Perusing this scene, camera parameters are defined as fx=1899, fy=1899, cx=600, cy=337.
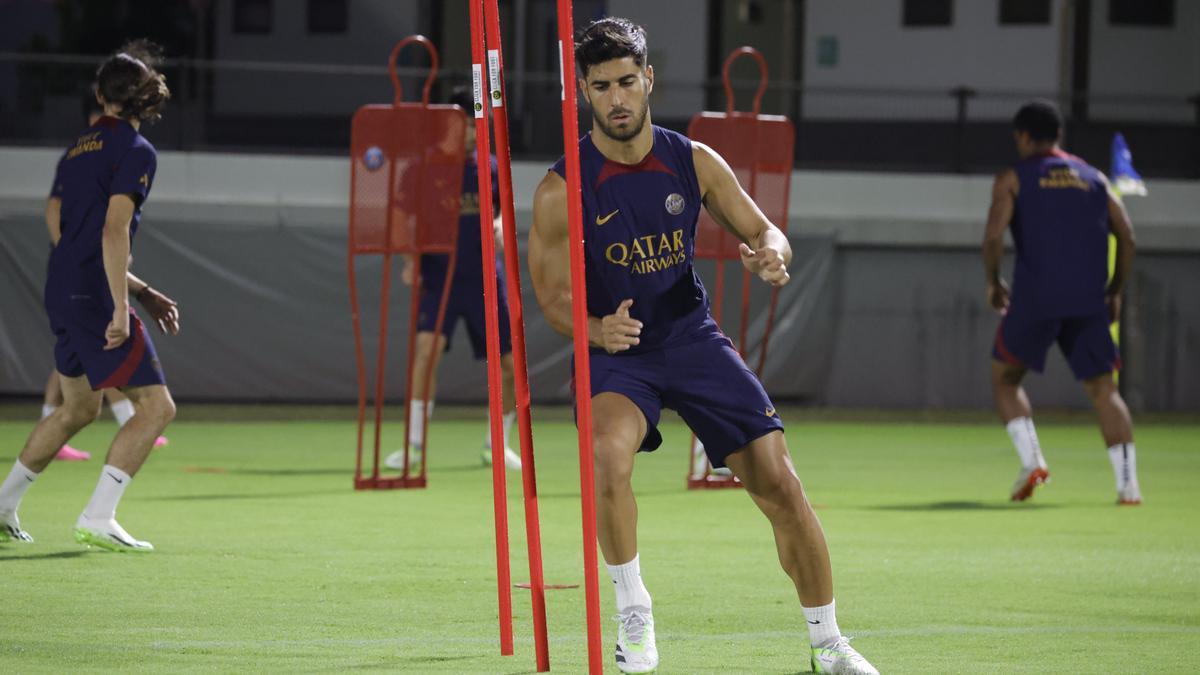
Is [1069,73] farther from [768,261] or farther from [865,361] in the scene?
[768,261]

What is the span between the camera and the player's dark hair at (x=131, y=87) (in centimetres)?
809

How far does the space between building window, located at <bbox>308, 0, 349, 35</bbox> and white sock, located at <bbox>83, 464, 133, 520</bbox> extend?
20329 millimetres

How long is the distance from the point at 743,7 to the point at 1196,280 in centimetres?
881

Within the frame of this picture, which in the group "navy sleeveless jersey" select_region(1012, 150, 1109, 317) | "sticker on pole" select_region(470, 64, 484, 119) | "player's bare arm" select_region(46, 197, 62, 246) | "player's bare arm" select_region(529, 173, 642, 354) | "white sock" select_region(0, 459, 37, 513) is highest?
"sticker on pole" select_region(470, 64, 484, 119)

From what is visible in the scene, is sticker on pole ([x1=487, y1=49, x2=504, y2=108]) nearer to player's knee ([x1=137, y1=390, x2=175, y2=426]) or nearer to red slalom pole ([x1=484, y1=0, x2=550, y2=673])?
red slalom pole ([x1=484, y1=0, x2=550, y2=673])

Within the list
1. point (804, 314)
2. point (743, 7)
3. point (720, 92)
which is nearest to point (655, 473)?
point (804, 314)

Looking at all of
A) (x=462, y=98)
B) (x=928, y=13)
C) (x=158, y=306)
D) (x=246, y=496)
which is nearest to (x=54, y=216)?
(x=158, y=306)

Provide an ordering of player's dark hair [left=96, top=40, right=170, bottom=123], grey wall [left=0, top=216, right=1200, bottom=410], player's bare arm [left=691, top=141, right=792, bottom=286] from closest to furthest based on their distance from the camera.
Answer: player's bare arm [left=691, top=141, right=792, bottom=286] → player's dark hair [left=96, top=40, right=170, bottom=123] → grey wall [left=0, top=216, right=1200, bottom=410]

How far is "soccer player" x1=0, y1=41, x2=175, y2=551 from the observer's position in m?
8.05

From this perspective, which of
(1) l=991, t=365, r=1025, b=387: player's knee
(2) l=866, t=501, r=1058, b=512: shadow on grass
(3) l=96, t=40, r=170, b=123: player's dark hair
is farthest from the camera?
(1) l=991, t=365, r=1025, b=387: player's knee

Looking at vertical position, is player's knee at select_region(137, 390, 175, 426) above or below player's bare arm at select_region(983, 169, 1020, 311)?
below

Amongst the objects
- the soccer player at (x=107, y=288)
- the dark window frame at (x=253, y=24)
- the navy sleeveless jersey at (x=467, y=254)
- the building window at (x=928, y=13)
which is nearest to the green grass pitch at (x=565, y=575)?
the soccer player at (x=107, y=288)

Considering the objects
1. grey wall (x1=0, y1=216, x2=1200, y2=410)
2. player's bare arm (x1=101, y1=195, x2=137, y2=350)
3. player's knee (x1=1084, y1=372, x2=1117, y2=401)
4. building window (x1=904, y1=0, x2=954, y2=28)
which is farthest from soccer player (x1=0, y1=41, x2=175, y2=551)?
building window (x1=904, y1=0, x2=954, y2=28)

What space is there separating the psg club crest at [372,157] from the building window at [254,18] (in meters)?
18.0
